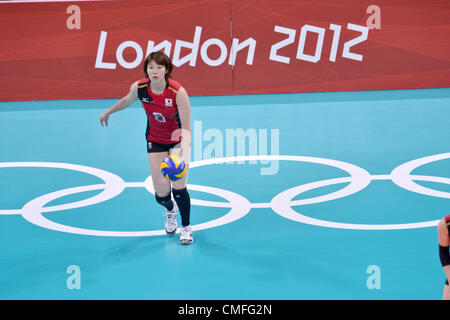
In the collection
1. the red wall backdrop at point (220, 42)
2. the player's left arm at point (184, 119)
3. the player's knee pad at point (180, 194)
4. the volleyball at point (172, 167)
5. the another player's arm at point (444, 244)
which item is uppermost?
the red wall backdrop at point (220, 42)

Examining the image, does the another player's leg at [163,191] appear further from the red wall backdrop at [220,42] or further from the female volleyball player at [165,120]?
the red wall backdrop at [220,42]

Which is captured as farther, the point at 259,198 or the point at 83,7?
the point at 83,7

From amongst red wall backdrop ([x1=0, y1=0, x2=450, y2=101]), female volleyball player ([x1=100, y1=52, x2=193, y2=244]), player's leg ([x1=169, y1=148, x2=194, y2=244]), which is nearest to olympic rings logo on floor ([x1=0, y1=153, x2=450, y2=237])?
player's leg ([x1=169, y1=148, x2=194, y2=244])

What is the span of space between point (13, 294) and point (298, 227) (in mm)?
3138

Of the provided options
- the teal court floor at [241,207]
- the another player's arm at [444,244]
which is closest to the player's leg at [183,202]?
the teal court floor at [241,207]

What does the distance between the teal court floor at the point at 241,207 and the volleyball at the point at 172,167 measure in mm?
876

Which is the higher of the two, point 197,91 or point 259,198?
point 197,91

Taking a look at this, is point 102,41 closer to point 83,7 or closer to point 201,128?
point 83,7

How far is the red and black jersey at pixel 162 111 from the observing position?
20.2 feet

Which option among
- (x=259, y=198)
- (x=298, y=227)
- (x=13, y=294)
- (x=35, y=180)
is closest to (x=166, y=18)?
(x=35, y=180)

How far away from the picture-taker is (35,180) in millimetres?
8758

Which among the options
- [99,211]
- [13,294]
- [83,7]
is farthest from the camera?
[83,7]
